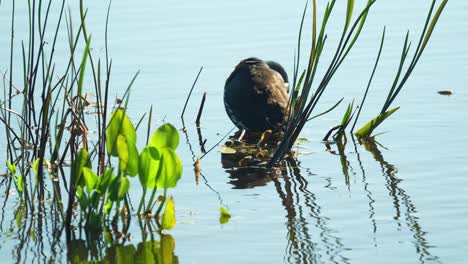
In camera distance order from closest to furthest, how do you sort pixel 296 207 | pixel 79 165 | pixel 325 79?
pixel 79 165 < pixel 296 207 < pixel 325 79

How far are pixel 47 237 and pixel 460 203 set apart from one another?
2.18m

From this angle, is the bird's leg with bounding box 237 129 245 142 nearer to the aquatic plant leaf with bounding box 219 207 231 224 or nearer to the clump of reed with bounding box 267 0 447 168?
the clump of reed with bounding box 267 0 447 168

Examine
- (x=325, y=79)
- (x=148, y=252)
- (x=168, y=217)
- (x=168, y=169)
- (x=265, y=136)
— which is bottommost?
(x=148, y=252)

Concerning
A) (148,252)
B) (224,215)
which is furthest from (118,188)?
(224,215)

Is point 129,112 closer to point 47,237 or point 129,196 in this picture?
point 129,196

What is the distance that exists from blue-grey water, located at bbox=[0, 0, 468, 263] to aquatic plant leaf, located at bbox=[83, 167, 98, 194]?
13.1 inches

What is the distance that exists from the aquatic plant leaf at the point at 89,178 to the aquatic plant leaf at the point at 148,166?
Answer: 244 millimetres

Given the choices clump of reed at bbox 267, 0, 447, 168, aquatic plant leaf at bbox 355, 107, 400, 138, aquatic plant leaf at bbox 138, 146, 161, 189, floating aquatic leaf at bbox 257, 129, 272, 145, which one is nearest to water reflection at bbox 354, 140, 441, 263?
aquatic plant leaf at bbox 355, 107, 400, 138

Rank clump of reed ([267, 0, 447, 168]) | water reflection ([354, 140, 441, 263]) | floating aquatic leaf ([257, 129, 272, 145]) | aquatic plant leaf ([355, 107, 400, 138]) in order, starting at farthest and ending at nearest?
1. floating aquatic leaf ([257, 129, 272, 145])
2. aquatic plant leaf ([355, 107, 400, 138])
3. clump of reed ([267, 0, 447, 168])
4. water reflection ([354, 140, 441, 263])

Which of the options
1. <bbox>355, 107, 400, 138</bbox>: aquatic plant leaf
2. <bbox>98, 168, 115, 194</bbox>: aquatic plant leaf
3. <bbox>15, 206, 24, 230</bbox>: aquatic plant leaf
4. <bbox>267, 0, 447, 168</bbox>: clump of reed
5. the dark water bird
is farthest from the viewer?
the dark water bird

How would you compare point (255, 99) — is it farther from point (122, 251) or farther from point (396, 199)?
point (122, 251)

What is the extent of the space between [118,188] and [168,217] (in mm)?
302

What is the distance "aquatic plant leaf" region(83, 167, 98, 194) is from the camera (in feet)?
15.9

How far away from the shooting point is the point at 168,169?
16.5 ft
